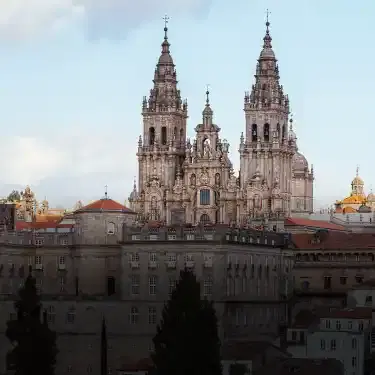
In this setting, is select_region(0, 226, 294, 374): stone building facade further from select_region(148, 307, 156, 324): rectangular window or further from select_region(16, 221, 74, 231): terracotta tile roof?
select_region(16, 221, 74, 231): terracotta tile roof

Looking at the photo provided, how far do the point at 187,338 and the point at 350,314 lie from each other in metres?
29.6

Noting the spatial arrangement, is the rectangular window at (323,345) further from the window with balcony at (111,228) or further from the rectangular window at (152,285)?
the window with balcony at (111,228)

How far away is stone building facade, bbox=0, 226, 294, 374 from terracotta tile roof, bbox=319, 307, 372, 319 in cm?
659

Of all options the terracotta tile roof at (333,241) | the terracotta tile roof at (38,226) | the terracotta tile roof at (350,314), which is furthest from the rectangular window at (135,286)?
the terracotta tile roof at (333,241)

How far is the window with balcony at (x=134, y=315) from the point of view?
5300 inches

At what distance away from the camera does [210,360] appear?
107062 mm

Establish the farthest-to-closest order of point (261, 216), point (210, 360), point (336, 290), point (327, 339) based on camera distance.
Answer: point (261, 216) → point (336, 290) → point (327, 339) → point (210, 360)

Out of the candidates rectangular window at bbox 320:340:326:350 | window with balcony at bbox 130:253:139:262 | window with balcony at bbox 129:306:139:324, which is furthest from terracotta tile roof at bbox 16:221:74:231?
rectangular window at bbox 320:340:326:350

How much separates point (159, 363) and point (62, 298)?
30893 mm

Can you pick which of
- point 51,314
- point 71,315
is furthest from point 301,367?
point 51,314

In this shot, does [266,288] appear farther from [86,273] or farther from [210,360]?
[210,360]

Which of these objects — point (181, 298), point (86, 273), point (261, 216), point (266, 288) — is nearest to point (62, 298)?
point (86, 273)

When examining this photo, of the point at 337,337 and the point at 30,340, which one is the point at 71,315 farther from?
the point at 30,340

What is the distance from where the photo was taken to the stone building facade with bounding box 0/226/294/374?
134 metres
